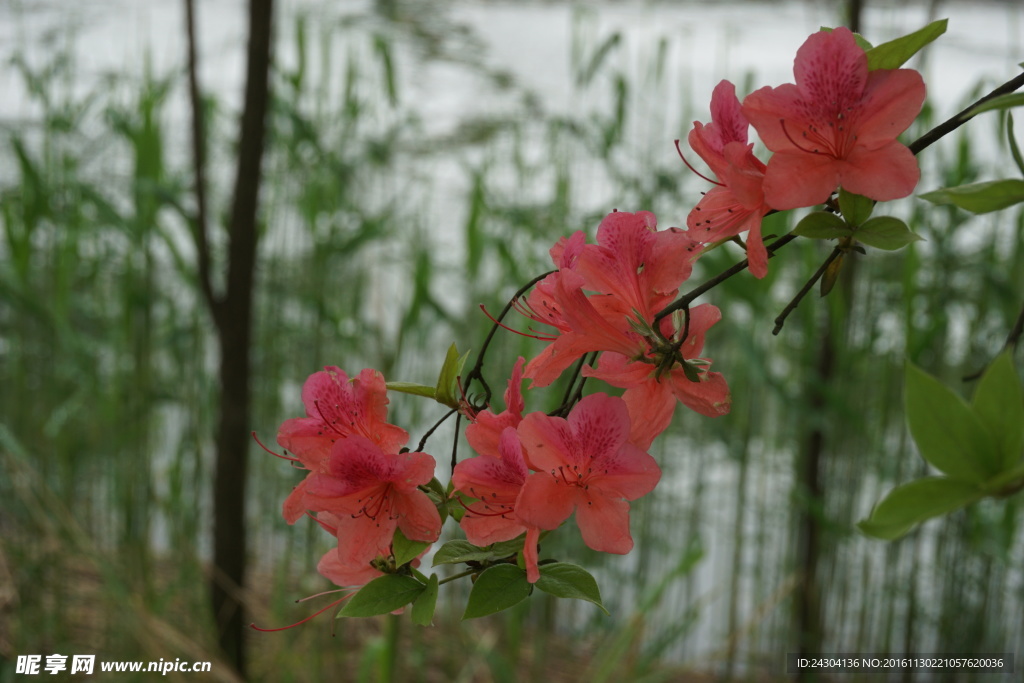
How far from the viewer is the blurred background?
121cm

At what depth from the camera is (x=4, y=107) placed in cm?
168

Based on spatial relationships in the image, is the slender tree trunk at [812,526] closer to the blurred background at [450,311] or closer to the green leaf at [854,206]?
the blurred background at [450,311]

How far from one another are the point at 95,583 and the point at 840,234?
2.26 metres

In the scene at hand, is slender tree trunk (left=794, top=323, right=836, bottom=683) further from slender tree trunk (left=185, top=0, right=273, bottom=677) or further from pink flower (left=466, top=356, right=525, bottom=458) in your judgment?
pink flower (left=466, top=356, right=525, bottom=458)

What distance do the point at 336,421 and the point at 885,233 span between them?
19 cm

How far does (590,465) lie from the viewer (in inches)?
9.8

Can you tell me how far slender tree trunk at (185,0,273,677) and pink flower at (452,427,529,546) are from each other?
0.83 metres

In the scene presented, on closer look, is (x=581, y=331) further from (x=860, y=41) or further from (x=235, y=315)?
(x=235, y=315)

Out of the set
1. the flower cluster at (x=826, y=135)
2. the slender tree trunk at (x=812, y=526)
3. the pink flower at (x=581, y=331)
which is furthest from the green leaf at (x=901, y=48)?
the slender tree trunk at (x=812, y=526)

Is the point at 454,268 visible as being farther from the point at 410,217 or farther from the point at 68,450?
the point at 68,450

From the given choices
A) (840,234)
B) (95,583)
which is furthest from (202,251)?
(95,583)

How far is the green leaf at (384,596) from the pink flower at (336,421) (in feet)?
0.15

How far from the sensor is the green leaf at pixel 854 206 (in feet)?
0.77

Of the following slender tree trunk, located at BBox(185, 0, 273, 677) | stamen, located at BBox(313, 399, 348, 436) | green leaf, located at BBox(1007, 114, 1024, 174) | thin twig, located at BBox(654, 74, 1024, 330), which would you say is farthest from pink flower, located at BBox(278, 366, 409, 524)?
slender tree trunk, located at BBox(185, 0, 273, 677)
